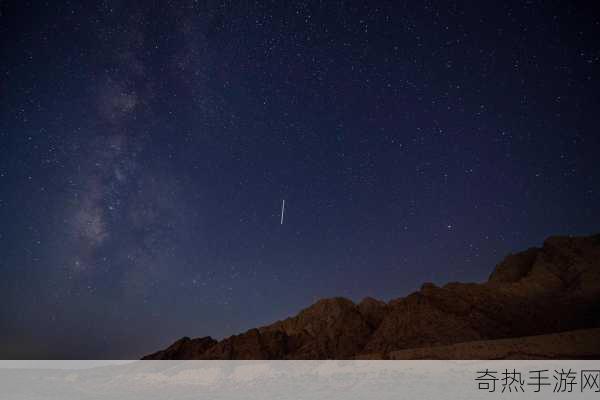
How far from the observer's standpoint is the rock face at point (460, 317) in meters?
28.6

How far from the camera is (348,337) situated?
3900 cm

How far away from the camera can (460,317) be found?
30.6 m

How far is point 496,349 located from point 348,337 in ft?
66.4

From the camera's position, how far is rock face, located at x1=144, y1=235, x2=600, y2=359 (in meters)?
28.6
